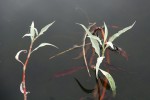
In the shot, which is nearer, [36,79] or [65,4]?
[36,79]

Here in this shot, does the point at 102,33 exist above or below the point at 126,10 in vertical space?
below

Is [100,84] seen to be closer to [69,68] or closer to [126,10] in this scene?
[69,68]
